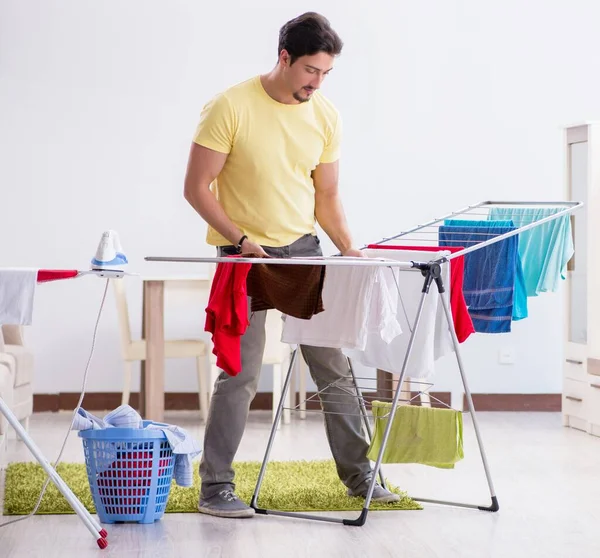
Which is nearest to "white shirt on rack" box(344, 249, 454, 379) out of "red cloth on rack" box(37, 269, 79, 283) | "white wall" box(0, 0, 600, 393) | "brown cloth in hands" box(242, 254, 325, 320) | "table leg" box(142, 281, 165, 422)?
"brown cloth in hands" box(242, 254, 325, 320)

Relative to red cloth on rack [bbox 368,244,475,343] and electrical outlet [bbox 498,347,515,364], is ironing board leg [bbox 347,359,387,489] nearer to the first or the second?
red cloth on rack [bbox 368,244,475,343]

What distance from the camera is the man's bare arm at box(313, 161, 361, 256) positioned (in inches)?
135

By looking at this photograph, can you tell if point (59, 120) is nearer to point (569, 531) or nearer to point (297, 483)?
point (297, 483)

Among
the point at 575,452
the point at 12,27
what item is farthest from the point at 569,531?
the point at 12,27

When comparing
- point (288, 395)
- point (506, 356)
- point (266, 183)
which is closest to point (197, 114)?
point (288, 395)

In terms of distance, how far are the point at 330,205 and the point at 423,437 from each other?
805 mm

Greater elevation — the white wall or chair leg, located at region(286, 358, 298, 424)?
the white wall

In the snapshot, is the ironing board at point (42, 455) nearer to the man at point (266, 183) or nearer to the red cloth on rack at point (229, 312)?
the red cloth on rack at point (229, 312)

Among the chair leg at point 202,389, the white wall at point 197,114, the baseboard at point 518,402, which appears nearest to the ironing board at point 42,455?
the chair leg at point 202,389

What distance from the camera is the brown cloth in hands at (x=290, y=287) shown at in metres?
3.04

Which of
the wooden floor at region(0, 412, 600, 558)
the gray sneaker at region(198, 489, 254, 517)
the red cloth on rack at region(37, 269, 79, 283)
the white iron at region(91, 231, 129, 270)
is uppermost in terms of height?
the white iron at region(91, 231, 129, 270)

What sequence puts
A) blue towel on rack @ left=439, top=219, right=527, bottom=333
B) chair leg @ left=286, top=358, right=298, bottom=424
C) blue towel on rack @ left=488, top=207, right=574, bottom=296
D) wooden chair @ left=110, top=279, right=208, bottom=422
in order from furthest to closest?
chair leg @ left=286, top=358, right=298, bottom=424 < wooden chair @ left=110, top=279, right=208, bottom=422 < blue towel on rack @ left=488, top=207, right=574, bottom=296 < blue towel on rack @ left=439, top=219, right=527, bottom=333

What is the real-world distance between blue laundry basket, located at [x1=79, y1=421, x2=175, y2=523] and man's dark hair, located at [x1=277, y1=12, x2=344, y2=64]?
120 cm

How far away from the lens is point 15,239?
19.3 feet
